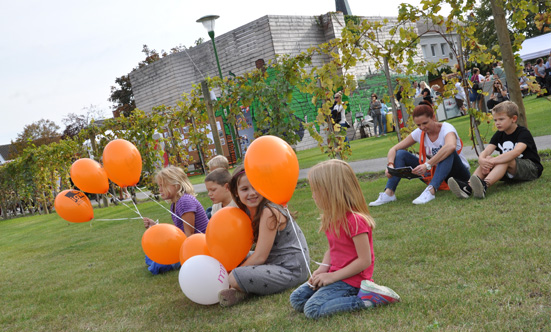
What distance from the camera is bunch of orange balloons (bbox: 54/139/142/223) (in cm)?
514

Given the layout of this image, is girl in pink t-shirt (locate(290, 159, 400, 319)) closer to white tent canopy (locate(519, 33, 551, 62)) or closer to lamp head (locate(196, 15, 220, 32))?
lamp head (locate(196, 15, 220, 32))

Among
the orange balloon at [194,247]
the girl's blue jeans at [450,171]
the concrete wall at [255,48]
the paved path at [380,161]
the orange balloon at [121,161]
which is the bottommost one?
the paved path at [380,161]

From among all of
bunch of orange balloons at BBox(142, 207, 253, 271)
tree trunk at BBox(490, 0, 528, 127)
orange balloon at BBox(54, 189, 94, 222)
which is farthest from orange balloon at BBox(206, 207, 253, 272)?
tree trunk at BBox(490, 0, 528, 127)

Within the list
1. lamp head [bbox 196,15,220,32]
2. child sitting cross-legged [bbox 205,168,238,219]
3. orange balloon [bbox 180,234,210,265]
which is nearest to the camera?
orange balloon [bbox 180,234,210,265]

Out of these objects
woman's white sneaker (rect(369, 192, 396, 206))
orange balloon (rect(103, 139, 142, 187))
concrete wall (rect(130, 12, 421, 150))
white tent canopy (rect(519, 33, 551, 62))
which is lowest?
woman's white sneaker (rect(369, 192, 396, 206))

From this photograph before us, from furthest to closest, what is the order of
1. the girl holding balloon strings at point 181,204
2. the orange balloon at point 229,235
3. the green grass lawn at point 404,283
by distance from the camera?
the girl holding balloon strings at point 181,204, the orange balloon at point 229,235, the green grass lawn at point 404,283

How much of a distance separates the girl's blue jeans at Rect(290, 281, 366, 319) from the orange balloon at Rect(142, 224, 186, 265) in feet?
5.16

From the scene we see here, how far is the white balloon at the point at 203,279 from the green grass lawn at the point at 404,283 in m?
0.13

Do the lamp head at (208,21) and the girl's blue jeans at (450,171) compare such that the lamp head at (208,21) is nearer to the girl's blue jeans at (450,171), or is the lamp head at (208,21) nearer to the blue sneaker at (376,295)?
the girl's blue jeans at (450,171)

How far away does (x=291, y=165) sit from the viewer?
3299 mm

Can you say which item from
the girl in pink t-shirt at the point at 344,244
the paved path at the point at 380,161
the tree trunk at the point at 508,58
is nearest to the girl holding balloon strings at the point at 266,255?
the girl in pink t-shirt at the point at 344,244

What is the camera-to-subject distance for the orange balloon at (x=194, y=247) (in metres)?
3.94

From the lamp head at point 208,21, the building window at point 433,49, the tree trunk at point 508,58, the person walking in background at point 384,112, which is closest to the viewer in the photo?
the tree trunk at point 508,58

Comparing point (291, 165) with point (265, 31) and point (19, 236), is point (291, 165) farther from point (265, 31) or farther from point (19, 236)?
point (265, 31)
